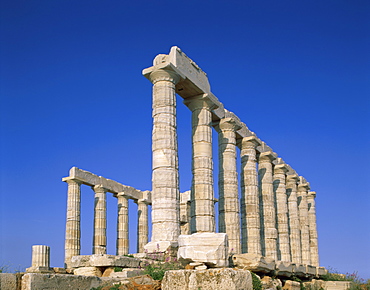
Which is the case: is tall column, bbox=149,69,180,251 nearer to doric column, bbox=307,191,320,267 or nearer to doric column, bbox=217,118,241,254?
doric column, bbox=217,118,241,254

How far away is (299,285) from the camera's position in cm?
1767

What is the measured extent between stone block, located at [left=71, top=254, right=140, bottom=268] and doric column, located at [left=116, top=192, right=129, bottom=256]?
18131mm

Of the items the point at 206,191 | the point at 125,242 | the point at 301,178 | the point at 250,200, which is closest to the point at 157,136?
the point at 206,191

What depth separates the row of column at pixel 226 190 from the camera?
20.1 metres

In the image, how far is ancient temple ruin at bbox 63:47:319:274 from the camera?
2000 centimetres

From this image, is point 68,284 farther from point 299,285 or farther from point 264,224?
point 264,224

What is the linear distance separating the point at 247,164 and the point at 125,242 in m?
10.9

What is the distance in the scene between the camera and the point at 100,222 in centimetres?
3238

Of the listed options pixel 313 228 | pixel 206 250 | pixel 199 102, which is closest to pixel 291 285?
pixel 206 250

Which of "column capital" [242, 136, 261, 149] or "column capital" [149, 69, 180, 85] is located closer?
"column capital" [149, 69, 180, 85]

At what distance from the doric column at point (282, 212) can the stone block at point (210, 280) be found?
2381cm

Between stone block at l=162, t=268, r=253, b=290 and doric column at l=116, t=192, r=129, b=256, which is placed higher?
doric column at l=116, t=192, r=129, b=256

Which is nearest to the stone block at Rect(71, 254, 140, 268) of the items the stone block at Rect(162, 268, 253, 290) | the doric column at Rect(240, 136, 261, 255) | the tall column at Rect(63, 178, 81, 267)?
the stone block at Rect(162, 268, 253, 290)

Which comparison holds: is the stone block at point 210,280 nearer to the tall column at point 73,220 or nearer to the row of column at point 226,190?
the row of column at point 226,190
